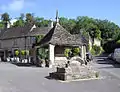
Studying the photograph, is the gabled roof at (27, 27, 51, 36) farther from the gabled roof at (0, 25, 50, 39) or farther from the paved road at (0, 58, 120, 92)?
the paved road at (0, 58, 120, 92)

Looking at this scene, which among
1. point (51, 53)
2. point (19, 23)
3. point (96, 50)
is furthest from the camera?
point (19, 23)

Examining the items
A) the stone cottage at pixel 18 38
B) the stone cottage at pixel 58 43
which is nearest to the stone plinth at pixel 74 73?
the stone cottage at pixel 58 43

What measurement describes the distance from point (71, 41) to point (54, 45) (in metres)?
2.28

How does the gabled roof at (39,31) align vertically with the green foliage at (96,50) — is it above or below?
above

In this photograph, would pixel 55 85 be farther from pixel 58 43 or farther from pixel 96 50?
pixel 96 50

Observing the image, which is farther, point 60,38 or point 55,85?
point 60,38

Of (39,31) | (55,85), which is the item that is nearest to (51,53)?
(55,85)

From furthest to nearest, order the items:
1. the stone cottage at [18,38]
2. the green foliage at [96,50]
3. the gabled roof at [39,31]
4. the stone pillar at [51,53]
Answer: the green foliage at [96,50] → the stone cottage at [18,38] → the gabled roof at [39,31] → the stone pillar at [51,53]

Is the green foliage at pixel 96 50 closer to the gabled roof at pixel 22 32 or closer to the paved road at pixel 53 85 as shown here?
the gabled roof at pixel 22 32

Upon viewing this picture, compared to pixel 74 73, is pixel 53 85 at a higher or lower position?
lower

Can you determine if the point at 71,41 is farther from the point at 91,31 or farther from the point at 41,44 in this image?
the point at 91,31

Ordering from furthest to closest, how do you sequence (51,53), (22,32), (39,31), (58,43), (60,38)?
(22,32) < (39,31) < (60,38) < (51,53) < (58,43)

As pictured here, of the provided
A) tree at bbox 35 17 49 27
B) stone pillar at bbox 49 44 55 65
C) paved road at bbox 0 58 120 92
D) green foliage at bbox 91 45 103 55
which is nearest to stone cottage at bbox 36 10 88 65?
stone pillar at bbox 49 44 55 65

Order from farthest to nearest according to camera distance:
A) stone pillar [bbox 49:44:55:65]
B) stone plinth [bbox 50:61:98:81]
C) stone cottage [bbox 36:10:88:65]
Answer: stone cottage [bbox 36:10:88:65]
stone pillar [bbox 49:44:55:65]
stone plinth [bbox 50:61:98:81]
